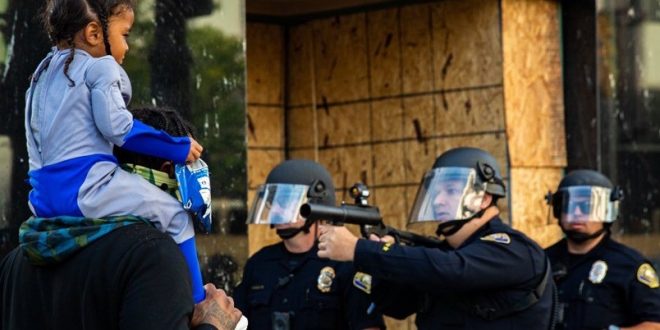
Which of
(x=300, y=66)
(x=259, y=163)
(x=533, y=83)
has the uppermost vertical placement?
(x=300, y=66)

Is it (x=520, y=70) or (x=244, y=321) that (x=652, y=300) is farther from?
(x=244, y=321)

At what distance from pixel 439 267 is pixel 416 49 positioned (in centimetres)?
368

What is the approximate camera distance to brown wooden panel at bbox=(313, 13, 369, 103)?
32.1ft

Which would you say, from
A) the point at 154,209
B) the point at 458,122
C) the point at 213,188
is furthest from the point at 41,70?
the point at 458,122

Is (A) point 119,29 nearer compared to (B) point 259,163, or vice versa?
(A) point 119,29

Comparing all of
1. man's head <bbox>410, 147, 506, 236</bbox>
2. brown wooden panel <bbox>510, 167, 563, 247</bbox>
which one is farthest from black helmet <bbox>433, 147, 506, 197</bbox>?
brown wooden panel <bbox>510, 167, 563, 247</bbox>

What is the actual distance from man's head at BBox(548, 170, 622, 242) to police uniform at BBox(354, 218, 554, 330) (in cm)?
183

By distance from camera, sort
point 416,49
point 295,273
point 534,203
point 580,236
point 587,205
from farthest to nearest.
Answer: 1. point 416,49
2. point 534,203
3. point 587,205
4. point 580,236
5. point 295,273

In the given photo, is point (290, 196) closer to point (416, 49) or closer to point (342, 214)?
point (342, 214)

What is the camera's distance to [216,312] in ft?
11.2

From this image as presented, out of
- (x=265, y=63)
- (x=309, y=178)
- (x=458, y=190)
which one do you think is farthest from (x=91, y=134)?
(x=265, y=63)

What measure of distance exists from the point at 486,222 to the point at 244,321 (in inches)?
126

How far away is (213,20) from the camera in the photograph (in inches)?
286

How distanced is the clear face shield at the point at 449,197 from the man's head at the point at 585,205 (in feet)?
5.59
